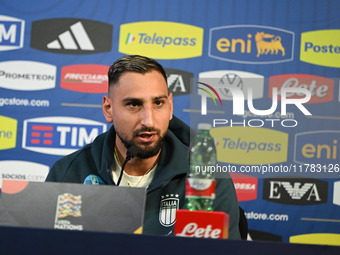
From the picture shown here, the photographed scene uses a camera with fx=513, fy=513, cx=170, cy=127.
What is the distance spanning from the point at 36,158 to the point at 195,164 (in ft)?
7.30

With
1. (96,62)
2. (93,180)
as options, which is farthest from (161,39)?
(93,180)

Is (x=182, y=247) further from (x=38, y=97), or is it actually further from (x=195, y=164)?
(x=38, y=97)

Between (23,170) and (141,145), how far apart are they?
166cm

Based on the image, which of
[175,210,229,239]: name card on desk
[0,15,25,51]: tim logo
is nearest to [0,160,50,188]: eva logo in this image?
[0,15,25,51]: tim logo

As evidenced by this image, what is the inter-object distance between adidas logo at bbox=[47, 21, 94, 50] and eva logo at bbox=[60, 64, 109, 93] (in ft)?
0.44

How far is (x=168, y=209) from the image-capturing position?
67.5 inches

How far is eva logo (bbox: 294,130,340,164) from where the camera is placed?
1229 mm

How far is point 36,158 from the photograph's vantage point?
10.8 feet

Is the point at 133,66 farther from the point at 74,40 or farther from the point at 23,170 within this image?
the point at 23,170

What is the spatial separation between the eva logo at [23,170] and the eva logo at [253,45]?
1312 millimetres

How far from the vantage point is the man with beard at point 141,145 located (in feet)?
6.00

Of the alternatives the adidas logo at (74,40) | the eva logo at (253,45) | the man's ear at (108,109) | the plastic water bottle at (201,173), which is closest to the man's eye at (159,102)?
the man's ear at (108,109)

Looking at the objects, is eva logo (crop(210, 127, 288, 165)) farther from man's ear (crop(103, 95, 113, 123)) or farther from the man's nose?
man's ear (crop(103, 95, 113, 123))

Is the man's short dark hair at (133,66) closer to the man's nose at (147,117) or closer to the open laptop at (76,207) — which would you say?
the man's nose at (147,117)
